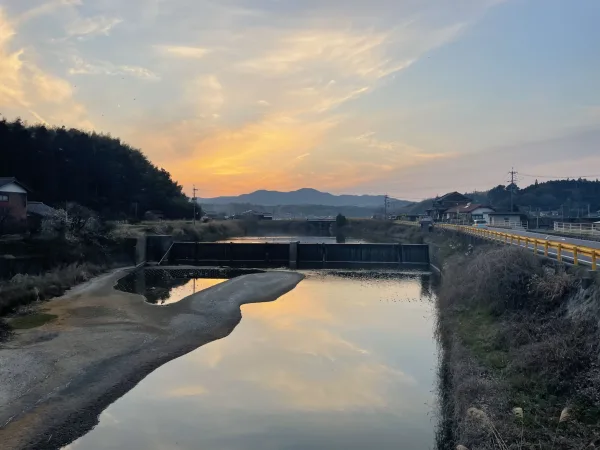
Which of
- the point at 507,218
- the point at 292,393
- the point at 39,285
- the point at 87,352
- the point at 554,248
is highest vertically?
the point at 507,218

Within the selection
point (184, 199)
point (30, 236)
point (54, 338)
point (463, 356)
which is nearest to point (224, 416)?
point (463, 356)

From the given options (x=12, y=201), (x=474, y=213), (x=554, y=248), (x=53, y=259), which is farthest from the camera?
(x=474, y=213)

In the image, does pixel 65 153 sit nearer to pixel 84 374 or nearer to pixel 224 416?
pixel 84 374

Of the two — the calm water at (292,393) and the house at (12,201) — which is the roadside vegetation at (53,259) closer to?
the house at (12,201)

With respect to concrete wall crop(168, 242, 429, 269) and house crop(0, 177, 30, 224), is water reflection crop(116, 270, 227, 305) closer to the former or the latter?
concrete wall crop(168, 242, 429, 269)

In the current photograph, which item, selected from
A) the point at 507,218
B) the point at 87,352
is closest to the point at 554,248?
the point at 87,352

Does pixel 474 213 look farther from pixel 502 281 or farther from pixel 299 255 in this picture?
pixel 502 281

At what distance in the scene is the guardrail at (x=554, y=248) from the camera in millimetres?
13062

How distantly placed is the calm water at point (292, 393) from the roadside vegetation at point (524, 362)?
1.22 meters

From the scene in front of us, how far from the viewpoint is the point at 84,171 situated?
6222cm

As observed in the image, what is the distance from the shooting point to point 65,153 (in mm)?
62938

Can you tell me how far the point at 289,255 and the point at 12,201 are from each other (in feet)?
85.2

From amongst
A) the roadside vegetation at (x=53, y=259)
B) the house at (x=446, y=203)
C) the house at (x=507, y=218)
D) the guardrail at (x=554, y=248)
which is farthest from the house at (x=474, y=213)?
the roadside vegetation at (x=53, y=259)

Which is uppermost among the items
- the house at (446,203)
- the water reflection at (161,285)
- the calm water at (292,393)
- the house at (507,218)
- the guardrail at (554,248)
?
the house at (446,203)
